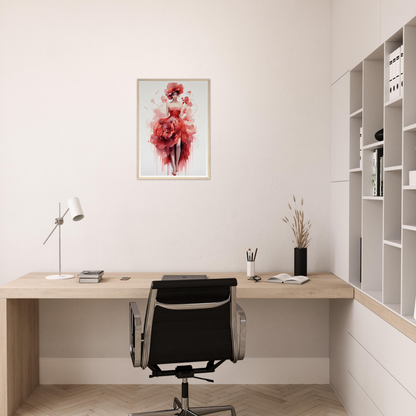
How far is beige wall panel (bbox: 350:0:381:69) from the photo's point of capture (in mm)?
2313

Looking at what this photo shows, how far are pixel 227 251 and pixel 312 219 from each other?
2.29 ft

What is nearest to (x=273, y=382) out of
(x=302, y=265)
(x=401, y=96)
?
(x=302, y=265)

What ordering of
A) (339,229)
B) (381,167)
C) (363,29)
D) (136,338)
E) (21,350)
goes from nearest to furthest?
(136,338), (381,167), (363,29), (21,350), (339,229)

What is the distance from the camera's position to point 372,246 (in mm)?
2584

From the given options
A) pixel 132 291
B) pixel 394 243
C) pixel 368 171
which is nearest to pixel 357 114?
pixel 368 171

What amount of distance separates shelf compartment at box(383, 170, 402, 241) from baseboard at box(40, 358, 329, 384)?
1444 mm

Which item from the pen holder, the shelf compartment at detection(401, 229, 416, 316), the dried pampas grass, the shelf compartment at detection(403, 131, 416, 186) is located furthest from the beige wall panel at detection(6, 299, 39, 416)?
the shelf compartment at detection(403, 131, 416, 186)

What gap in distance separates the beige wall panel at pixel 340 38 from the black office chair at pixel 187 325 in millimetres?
1773

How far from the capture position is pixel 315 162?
3.23 metres

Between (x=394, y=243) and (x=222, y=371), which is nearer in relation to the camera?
(x=394, y=243)

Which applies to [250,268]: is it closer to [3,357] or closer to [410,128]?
[410,128]

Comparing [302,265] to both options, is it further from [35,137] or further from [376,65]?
[35,137]

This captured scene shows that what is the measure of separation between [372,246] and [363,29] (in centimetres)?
130

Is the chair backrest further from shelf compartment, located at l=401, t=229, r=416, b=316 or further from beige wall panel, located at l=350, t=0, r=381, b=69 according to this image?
beige wall panel, located at l=350, t=0, r=381, b=69
